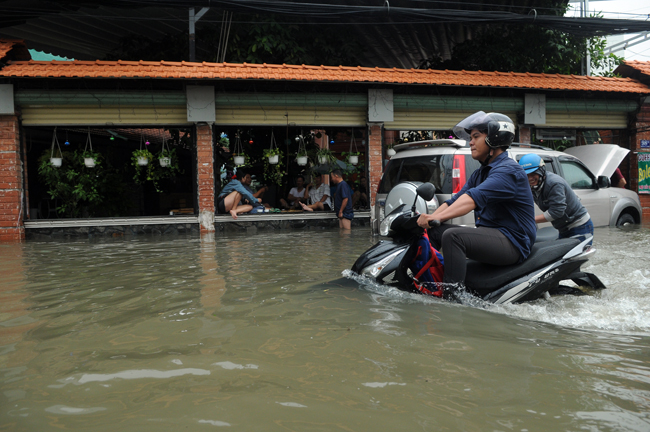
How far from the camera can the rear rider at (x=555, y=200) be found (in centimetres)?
542

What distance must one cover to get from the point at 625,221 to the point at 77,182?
39.3 feet

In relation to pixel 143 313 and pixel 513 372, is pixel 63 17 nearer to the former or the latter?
pixel 143 313

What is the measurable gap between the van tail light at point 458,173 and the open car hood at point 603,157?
4563mm

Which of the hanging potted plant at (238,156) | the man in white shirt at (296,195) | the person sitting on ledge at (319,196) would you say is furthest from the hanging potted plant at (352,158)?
the hanging potted plant at (238,156)

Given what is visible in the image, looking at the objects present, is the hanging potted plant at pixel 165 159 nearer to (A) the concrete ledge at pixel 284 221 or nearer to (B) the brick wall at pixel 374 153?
(A) the concrete ledge at pixel 284 221

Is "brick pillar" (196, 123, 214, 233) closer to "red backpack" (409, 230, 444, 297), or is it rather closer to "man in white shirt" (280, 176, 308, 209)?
"man in white shirt" (280, 176, 308, 209)

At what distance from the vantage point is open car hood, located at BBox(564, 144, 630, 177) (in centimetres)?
1081

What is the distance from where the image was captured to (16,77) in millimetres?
11125

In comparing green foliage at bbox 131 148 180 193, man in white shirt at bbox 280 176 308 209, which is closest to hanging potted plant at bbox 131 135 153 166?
green foliage at bbox 131 148 180 193

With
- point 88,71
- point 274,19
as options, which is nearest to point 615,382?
point 88,71

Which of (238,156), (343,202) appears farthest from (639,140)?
(238,156)

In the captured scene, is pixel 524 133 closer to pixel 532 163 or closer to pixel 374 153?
pixel 374 153

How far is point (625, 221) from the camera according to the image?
35.6 ft

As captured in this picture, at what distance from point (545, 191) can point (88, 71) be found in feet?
32.1
